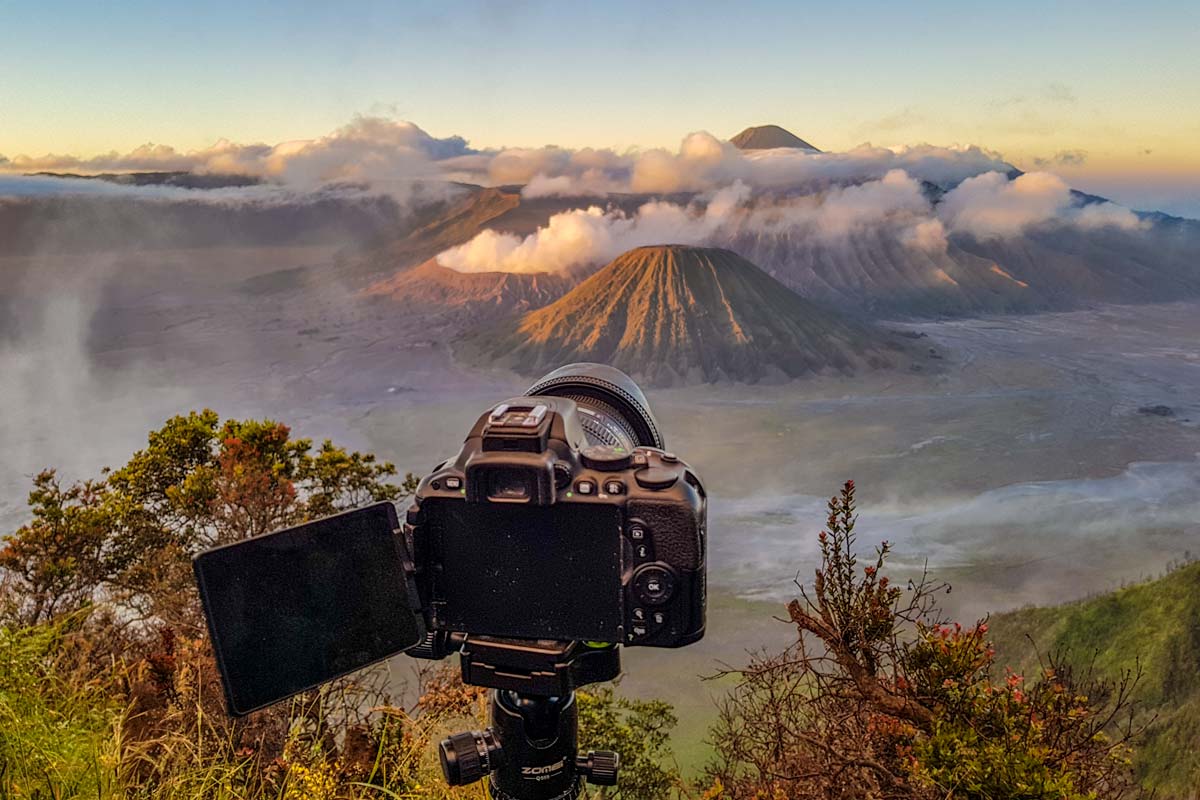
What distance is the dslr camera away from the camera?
1354 mm

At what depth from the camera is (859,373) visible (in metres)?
48.7

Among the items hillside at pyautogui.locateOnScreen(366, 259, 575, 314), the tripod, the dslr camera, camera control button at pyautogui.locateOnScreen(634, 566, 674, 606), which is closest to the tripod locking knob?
the tripod

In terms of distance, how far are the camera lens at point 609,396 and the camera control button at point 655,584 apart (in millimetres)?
509

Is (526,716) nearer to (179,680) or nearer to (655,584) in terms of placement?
(655,584)

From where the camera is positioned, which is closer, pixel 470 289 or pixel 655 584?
pixel 655 584

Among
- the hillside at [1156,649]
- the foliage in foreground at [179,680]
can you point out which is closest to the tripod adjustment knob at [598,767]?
the foliage in foreground at [179,680]

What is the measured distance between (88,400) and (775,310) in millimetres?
35491

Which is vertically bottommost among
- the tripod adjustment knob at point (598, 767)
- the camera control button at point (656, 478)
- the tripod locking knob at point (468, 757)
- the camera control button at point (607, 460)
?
the tripod adjustment knob at point (598, 767)

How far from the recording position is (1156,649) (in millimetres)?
10719

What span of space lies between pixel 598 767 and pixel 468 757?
0.90ft

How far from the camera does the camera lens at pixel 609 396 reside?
1.97 metres

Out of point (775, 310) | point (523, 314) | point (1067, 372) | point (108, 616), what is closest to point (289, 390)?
point (523, 314)

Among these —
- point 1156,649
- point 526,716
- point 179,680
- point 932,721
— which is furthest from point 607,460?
point 1156,649

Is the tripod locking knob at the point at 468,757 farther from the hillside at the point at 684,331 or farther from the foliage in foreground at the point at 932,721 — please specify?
the hillside at the point at 684,331
